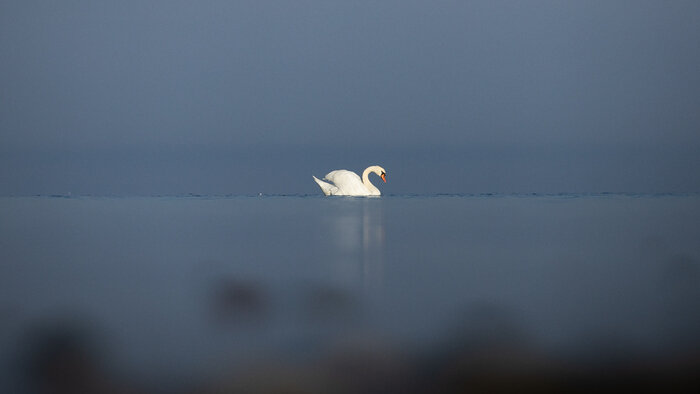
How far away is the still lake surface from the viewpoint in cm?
452

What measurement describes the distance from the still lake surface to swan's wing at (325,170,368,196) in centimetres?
1768

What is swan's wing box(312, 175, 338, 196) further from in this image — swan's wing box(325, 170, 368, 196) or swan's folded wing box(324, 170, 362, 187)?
swan's folded wing box(324, 170, 362, 187)

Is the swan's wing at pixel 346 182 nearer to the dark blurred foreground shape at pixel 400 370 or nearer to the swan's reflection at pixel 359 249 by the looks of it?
the swan's reflection at pixel 359 249

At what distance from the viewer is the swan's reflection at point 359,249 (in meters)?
7.78

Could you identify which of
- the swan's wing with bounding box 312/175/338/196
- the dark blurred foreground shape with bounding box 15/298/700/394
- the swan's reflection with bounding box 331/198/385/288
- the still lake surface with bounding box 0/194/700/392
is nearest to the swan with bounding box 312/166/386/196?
the swan's wing with bounding box 312/175/338/196

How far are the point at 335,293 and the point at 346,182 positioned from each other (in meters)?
24.6

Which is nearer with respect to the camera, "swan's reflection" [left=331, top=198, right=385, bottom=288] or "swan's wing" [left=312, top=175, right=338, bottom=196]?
"swan's reflection" [left=331, top=198, right=385, bottom=288]

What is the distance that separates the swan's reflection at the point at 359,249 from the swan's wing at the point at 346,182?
1279 centimetres

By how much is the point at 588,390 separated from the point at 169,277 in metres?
4.97

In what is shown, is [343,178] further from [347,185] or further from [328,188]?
[328,188]

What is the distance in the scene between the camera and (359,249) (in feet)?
35.6

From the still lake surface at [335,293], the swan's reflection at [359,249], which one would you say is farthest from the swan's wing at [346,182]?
the still lake surface at [335,293]

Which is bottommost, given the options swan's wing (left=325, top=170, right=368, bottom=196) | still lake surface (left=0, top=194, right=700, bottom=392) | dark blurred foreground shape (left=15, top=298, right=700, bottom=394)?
dark blurred foreground shape (left=15, top=298, right=700, bottom=394)

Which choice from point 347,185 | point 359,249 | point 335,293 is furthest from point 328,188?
point 335,293
